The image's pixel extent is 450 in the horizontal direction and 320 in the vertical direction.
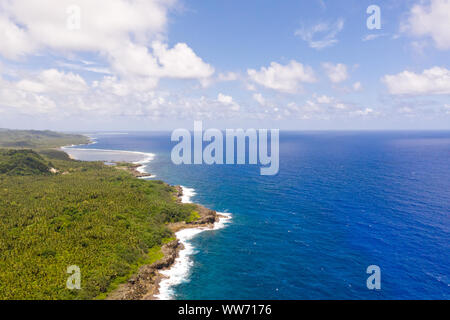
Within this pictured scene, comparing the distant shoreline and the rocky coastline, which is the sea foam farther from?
the rocky coastline

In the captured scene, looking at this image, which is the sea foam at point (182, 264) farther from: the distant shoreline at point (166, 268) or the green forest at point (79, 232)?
the green forest at point (79, 232)

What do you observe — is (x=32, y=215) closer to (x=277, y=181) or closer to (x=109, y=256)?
(x=109, y=256)

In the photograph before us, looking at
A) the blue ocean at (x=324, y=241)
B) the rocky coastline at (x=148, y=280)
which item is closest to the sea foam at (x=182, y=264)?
the rocky coastline at (x=148, y=280)

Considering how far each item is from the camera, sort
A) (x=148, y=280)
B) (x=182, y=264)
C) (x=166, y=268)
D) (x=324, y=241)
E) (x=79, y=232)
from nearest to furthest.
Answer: (x=148, y=280) → (x=166, y=268) → (x=182, y=264) → (x=79, y=232) → (x=324, y=241)

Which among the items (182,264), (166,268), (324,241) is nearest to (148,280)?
(166,268)

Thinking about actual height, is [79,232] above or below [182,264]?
above

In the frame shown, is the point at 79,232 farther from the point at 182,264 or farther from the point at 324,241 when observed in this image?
the point at 324,241

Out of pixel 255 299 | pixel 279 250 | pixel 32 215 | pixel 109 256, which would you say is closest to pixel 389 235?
pixel 279 250

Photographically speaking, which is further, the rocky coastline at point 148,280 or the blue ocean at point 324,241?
the blue ocean at point 324,241
